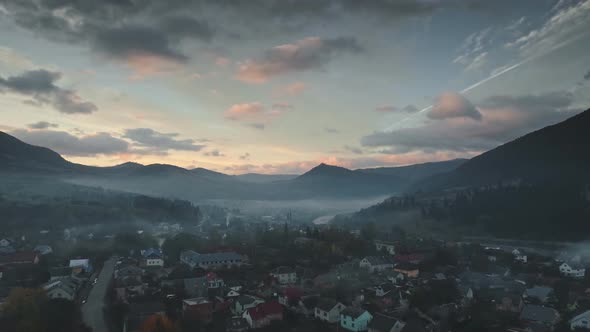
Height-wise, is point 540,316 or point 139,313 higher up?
point 540,316

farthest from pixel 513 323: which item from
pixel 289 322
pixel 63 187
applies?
pixel 63 187

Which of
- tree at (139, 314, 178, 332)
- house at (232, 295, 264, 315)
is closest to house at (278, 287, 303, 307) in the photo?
house at (232, 295, 264, 315)

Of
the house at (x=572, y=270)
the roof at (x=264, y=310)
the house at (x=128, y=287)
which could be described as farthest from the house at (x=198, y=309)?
the house at (x=572, y=270)

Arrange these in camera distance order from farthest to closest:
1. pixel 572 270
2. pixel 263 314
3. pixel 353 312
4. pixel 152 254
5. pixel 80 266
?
pixel 152 254, pixel 80 266, pixel 572 270, pixel 263 314, pixel 353 312

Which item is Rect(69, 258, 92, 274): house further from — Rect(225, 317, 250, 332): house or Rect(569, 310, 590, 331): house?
Rect(569, 310, 590, 331): house

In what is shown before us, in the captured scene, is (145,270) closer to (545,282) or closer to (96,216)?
(545,282)

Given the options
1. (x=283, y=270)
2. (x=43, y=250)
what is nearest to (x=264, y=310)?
(x=283, y=270)

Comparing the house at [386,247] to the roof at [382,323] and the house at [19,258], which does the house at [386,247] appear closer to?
the roof at [382,323]

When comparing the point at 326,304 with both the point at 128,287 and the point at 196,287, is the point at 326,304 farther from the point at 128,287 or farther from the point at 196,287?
the point at 128,287
